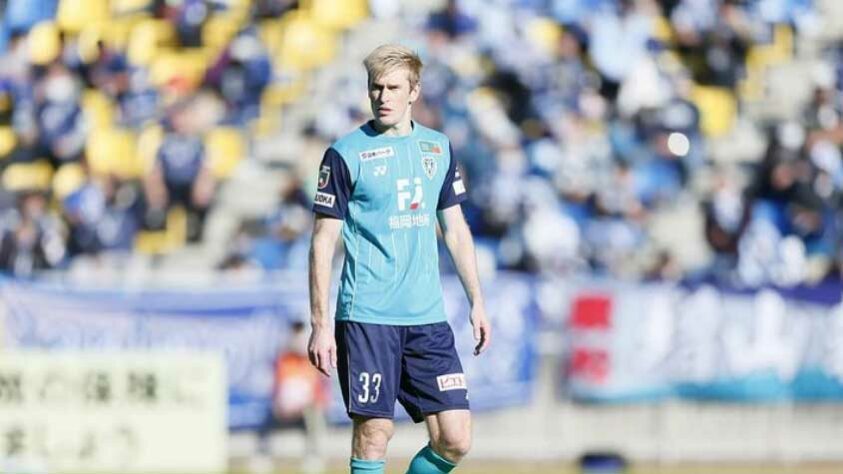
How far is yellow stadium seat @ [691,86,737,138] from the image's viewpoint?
65.6 feet

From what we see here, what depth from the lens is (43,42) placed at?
2086 centimetres

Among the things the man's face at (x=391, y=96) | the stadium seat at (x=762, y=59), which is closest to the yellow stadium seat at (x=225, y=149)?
the stadium seat at (x=762, y=59)

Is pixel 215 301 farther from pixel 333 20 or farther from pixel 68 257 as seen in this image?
pixel 333 20

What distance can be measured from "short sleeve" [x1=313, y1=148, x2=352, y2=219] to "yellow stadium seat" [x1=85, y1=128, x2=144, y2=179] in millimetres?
11427

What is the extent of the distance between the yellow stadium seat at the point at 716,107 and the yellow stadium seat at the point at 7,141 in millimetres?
7317

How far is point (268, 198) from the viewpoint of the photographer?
19.0 metres

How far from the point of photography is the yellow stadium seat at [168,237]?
1820 cm

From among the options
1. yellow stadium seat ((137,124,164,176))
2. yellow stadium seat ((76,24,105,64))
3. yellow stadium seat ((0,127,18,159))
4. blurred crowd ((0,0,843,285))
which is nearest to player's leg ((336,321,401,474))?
blurred crowd ((0,0,843,285))

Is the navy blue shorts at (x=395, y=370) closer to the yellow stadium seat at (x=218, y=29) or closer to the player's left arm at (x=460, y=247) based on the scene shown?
the player's left arm at (x=460, y=247)

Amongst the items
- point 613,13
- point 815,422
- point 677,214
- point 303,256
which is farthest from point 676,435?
point 613,13

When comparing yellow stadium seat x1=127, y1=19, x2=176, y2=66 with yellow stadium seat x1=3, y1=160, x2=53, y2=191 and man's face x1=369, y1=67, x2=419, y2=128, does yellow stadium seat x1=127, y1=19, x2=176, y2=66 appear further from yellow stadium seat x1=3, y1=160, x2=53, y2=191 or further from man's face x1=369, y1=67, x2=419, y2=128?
man's face x1=369, y1=67, x2=419, y2=128

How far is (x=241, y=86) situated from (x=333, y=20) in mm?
1597

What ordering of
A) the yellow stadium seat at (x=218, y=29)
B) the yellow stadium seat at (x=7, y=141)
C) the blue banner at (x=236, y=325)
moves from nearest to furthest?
the blue banner at (x=236, y=325) → the yellow stadium seat at (x=7, y=141) → the yellow stadium seat at (x=218, y=29)

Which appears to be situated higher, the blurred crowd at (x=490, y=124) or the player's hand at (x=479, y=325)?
the blurred crowd at (x=490, y=124)
